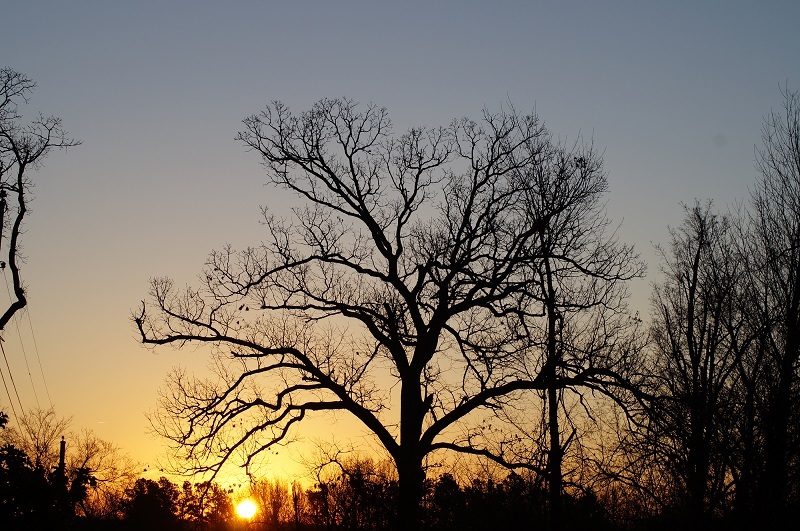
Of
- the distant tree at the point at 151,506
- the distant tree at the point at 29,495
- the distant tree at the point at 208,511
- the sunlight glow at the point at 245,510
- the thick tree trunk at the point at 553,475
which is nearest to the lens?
the thick tree trunk at the point at 553,475

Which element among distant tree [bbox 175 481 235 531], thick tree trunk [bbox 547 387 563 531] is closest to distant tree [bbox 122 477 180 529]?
distant tree [bbox 175 481 235 531]

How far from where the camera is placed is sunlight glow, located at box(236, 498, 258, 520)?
1905 inches

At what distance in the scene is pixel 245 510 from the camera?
49406 millimetres

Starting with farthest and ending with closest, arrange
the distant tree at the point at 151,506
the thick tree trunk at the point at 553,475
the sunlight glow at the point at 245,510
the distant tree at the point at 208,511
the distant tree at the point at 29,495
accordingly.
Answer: the sunlight glow at the point at 245,510 → the distant tree at the point at 151,506 → the distant tree at the point at 208,511 → the distant tree at the point at 29,495 → the thick tree trunk at the point at 553,475

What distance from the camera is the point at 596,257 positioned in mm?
20781

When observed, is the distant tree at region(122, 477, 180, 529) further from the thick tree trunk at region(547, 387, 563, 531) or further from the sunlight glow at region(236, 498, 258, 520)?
the thick tree trunk at region(547, 387, 563, 531)

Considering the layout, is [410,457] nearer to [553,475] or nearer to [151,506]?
[553,475]

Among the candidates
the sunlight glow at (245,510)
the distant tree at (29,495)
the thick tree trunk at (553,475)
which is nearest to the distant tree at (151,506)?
the sunlight glow at (245,510)

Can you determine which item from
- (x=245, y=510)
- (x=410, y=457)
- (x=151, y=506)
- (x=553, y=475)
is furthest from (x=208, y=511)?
(x=553, y=475)

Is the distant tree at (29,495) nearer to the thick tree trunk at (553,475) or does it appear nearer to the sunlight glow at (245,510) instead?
the thick tree trunk at (553,475)

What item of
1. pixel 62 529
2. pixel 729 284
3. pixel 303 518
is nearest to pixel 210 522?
pixel 303 518

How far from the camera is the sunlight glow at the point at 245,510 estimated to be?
→ 48.4 meters

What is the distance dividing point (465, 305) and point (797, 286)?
345 inches

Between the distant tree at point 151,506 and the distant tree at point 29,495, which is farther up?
the distant tree at point 151,506
